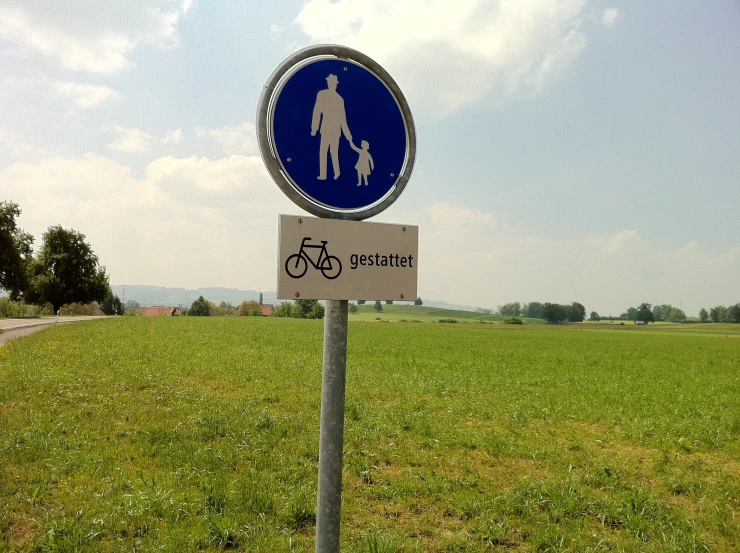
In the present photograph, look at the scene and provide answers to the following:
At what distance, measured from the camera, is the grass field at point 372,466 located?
4.36 m

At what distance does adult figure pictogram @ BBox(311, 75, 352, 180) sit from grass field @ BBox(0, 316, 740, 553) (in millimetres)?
3227

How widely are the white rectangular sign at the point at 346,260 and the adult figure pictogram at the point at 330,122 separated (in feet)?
1.14

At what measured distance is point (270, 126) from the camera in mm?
2580

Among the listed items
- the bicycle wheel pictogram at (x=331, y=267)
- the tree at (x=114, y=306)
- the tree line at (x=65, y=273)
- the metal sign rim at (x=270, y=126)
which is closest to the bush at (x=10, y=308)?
the tree line at (x=65, y=273)

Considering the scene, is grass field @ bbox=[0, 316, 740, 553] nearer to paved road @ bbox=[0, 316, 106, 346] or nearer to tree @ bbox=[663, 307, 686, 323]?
paved road @ bbox=[0, 316, 106, 346]

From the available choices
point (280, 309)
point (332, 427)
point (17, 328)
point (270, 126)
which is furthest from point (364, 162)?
point (280, 309)

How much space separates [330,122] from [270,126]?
33 cm

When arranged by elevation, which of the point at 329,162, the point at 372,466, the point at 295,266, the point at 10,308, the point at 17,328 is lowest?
the point at 372,466

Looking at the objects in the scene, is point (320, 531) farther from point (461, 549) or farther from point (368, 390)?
point (368, 390)

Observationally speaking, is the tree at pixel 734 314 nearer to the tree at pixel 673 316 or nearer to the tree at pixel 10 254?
the tree at pixel 673 316

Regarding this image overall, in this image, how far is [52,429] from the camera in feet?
24.4

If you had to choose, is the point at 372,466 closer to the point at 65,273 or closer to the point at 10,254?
the point at 10,254

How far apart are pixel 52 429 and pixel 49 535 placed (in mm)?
3972

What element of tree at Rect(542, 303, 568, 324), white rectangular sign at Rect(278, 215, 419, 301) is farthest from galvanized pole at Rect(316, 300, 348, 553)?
tree at Rect(542, 303, 568, 324)
